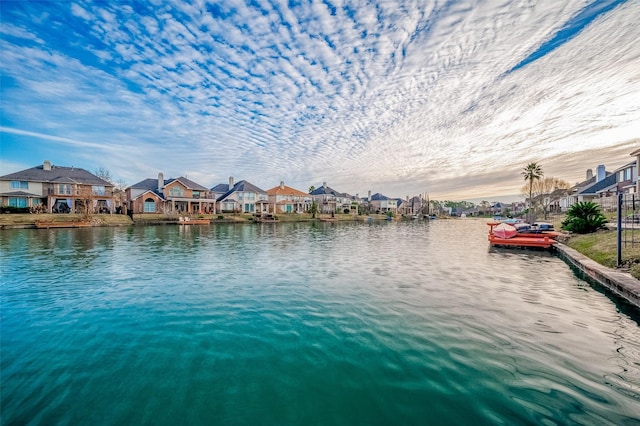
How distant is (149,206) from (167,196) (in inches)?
152

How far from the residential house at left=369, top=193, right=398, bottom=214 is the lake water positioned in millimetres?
108191

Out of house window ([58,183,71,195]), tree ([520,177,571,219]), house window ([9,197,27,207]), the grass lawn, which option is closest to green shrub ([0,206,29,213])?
house window ([9,197,27,207])

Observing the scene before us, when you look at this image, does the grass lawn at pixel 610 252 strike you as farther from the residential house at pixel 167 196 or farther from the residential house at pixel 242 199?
the residential house at pixel 167 196

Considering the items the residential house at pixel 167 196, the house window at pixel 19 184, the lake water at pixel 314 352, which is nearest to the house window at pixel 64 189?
the house window at pixel 19 184

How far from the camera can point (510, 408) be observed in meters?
3.85

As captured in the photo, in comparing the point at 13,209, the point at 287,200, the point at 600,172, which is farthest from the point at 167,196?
the point at 600,172

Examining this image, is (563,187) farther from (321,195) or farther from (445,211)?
(445,211)

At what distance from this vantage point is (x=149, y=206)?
5544cm

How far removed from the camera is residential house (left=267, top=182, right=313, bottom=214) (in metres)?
77.8

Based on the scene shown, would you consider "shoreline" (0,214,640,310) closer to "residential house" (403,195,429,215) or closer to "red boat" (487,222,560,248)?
"red boat" (487,222,560,248)

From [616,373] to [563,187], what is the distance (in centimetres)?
8660

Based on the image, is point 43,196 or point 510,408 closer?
point 510,408

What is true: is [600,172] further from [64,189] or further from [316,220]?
[64,189]

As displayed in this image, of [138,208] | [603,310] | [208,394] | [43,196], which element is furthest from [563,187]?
[43,196]
